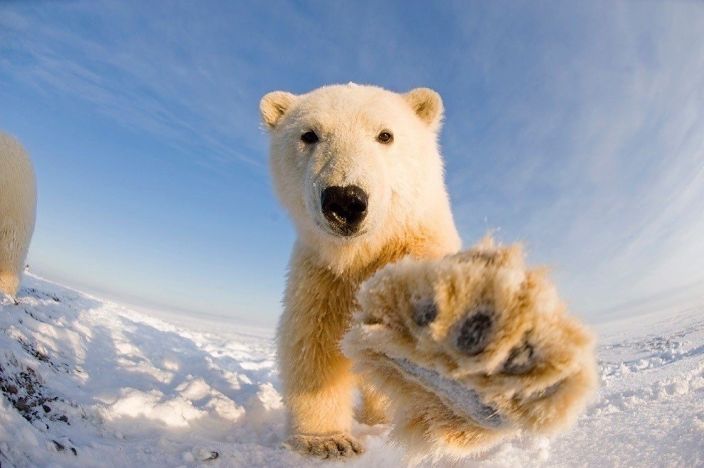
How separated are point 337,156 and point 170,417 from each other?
6.45 ft

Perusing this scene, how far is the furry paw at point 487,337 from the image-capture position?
117 centimetres

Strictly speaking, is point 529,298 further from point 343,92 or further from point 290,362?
point 343,92

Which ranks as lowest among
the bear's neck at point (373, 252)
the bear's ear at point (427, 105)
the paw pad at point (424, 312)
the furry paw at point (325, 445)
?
the furry paw at point (325, 445)

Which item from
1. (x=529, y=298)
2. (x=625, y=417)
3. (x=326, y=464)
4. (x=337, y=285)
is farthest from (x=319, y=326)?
(x=625, y=417)

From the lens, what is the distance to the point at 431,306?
4.07 feet

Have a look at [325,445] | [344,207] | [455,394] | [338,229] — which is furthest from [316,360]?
[455,394]

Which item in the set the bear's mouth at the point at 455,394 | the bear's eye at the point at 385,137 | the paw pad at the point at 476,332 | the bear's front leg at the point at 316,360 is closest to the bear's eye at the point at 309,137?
the bear's eye at the point at 385,137

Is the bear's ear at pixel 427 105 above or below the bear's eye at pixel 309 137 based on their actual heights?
above

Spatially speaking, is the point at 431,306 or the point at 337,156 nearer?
the point at 431,306

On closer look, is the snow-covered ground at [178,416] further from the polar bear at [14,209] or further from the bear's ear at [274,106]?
the bear's ear at [274,106]

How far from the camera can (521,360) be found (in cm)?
118

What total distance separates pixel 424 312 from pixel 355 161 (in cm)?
128

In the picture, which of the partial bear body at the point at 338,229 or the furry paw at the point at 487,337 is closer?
the furry paw at the point at 487,337

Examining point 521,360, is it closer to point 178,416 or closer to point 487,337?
point 487,337
